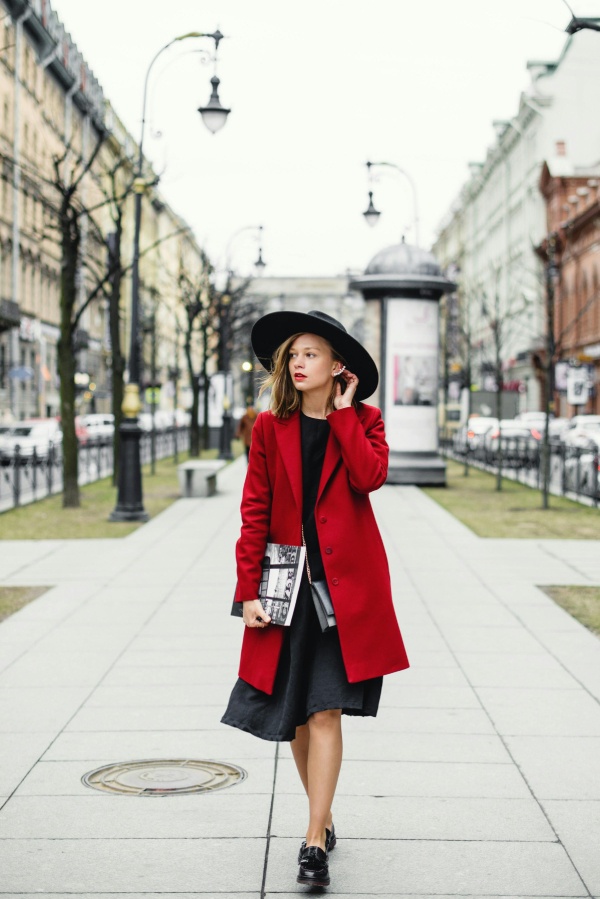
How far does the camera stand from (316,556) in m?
4.71

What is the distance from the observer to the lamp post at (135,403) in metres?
19.5

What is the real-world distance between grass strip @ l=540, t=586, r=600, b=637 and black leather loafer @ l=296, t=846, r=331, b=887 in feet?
18.1

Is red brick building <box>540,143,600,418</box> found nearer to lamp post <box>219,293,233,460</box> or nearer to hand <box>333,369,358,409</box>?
lamp post <box>219,293,233,460</box>

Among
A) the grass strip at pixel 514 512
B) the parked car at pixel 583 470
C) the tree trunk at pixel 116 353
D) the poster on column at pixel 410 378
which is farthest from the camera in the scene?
the poster on column at pixel 410 378

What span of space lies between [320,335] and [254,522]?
0.69 metres

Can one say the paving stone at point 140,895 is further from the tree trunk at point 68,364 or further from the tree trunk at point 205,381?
the tree trunk at point 205,381

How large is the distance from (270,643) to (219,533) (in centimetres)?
1275

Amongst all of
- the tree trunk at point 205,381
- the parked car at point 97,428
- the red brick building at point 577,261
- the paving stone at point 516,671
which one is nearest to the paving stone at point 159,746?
the paving stone at point 516,671

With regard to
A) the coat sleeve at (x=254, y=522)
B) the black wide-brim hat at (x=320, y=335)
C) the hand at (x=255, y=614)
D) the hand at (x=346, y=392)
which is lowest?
the hand at (x=255, y=614)

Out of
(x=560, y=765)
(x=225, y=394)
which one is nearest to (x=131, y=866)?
(x=560, y=765)

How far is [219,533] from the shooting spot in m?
17.4

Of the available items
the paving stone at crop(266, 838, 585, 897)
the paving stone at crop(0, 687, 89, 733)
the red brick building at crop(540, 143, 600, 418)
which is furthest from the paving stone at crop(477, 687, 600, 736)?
the red brick building at crop(540, 143, 600, 418)

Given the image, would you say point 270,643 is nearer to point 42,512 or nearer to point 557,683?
point 557,683

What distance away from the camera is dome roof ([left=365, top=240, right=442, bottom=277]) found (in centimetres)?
2917
